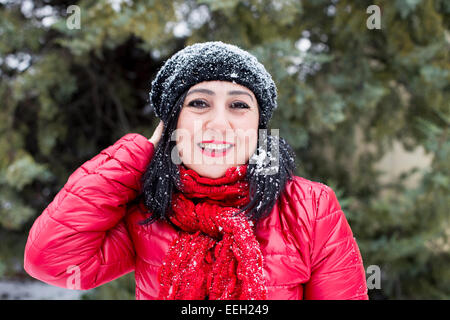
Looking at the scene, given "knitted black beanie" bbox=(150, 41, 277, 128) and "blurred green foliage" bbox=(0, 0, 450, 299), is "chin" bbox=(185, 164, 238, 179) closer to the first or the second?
"knitted black beanie" bbox=(150, 41, 277, 128)

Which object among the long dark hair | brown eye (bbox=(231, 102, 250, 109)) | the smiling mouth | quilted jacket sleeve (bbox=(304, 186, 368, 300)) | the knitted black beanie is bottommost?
quilted jacket sleeve (bbox=(304, 186, 368, 300))

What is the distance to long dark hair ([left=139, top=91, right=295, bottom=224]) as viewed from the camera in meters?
1.31

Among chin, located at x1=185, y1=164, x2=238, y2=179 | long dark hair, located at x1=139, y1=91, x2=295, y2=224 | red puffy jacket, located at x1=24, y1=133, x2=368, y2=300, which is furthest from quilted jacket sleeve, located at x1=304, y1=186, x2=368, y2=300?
chin, located at x1=185, y1=164, x2=238, y2=179

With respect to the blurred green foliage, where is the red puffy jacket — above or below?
below

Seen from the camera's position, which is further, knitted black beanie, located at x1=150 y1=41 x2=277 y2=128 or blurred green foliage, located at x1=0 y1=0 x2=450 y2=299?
blurred green foliage, located at x1=0 y1=0 x2=450 y2=299

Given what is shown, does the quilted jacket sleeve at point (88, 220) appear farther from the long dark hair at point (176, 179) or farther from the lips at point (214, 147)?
the lips at point (214, 147)

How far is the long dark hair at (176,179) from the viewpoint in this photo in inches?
51.5

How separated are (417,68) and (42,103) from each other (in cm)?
303

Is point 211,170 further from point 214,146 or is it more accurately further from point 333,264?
point 333,264

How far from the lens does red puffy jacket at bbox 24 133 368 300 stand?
1.27 m

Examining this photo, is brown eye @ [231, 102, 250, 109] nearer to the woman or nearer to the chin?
the woman

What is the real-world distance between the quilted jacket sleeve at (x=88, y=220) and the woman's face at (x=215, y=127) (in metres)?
0.19

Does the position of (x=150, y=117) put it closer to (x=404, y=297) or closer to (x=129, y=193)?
(x=129, y=193)

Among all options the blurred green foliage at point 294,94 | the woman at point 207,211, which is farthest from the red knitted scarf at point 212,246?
the blurred green foliage at point 294,94
